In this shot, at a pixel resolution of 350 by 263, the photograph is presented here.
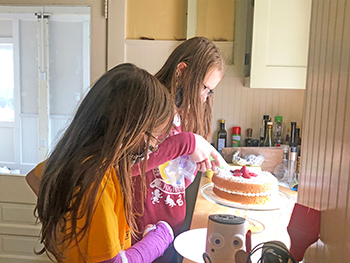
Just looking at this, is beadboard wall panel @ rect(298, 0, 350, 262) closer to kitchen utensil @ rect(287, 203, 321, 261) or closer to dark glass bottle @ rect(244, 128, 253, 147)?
kitchen utensil @ rect(287, 203, 321, 261)

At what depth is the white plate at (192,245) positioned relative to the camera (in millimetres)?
801

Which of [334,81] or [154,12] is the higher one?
[154,12]

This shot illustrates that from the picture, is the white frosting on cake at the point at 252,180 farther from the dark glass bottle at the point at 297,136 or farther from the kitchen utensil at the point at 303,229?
the dark glass bottle at the point at 297,136

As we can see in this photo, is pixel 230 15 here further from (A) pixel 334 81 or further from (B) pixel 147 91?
(A) pixel 334 81

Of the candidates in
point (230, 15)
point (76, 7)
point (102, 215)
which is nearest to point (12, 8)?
point (76, 7)

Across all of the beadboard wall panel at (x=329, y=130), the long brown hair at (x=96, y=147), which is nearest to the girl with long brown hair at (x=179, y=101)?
the long brown hair at (x=96, y=147)

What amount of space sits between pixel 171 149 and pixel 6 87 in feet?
5.03

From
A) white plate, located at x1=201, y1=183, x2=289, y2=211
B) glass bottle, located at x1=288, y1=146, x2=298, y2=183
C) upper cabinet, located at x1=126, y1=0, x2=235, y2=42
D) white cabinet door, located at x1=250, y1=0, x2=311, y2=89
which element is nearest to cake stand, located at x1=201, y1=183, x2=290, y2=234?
white plate, located at x1=201, y1=183, x2=289, y2=211

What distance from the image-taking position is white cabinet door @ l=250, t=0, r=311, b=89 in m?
1.72

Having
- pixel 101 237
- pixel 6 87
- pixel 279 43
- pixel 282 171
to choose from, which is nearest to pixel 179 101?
pixel 101 237

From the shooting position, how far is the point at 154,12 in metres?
2.09

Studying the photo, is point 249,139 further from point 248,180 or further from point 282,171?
point 248,180

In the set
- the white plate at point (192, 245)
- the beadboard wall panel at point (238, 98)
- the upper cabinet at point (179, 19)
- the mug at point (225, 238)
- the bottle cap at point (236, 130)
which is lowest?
the white plate at point (192, 245)

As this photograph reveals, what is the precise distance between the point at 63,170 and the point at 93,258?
192 mm
